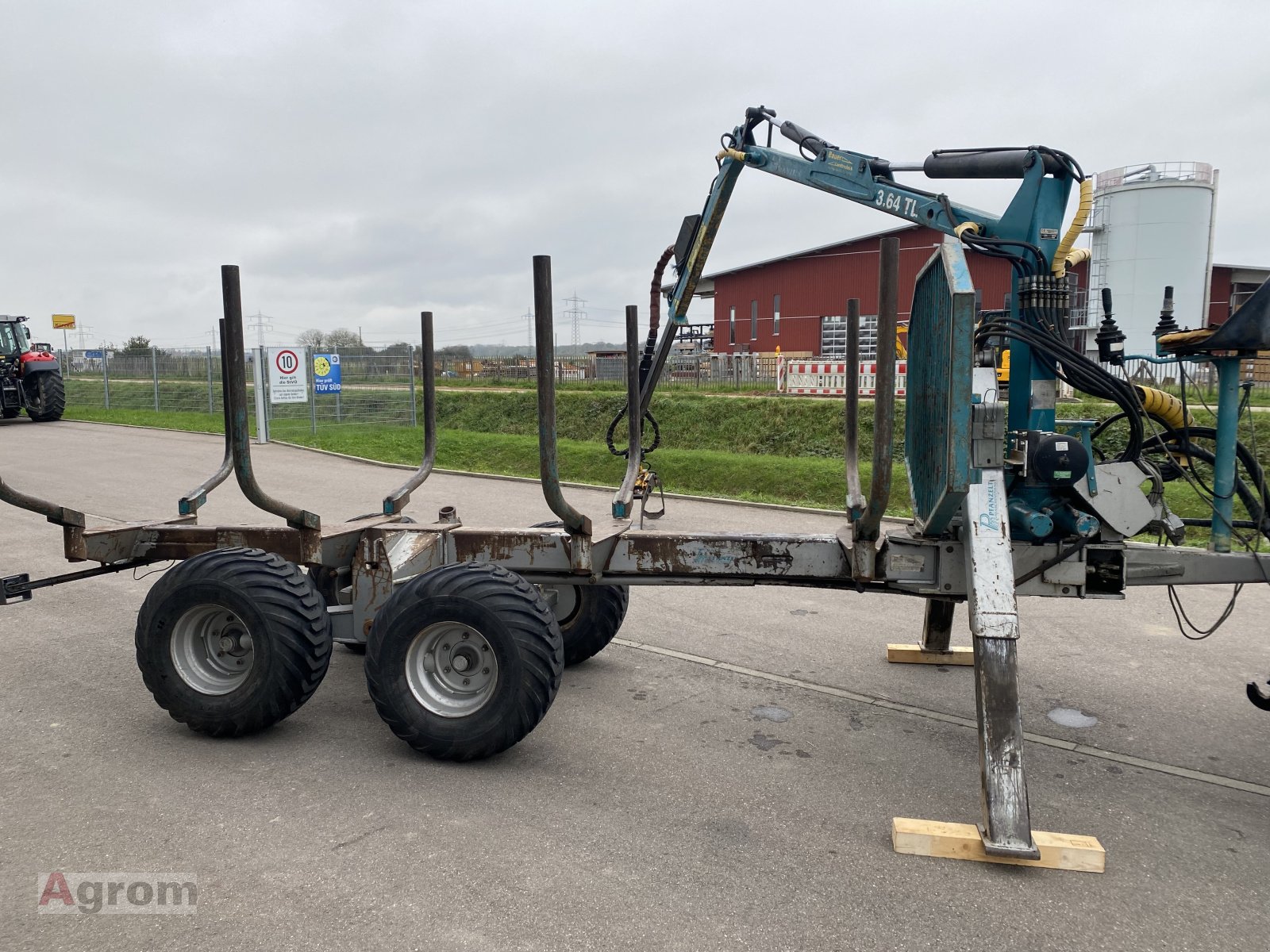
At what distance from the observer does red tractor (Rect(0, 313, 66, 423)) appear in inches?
977

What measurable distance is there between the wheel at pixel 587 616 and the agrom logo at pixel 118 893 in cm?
288

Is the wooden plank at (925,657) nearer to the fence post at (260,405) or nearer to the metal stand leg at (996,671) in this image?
the metal stand leg at (996,671)

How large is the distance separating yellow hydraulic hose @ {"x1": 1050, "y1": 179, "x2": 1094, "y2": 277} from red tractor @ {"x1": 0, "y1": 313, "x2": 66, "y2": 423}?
86.6ft

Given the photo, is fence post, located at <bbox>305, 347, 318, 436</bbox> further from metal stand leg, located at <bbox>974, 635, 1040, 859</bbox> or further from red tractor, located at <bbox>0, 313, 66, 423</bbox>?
metal stand leg, located at <bbox>974, 635, 1040, 859</bbox>

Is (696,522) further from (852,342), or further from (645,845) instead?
(645,845)

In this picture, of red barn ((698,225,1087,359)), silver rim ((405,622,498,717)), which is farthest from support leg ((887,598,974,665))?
red barn ((698,225,1087,359))

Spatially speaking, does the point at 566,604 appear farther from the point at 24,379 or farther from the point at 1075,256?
the point at 24,379

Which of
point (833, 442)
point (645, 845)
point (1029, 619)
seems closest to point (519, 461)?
point (833, 442)

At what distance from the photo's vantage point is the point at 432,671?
4867 mm

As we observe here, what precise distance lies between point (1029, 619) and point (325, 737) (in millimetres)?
5463

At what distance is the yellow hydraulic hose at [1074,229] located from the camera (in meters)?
5.03

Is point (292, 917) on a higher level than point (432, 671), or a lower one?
lower

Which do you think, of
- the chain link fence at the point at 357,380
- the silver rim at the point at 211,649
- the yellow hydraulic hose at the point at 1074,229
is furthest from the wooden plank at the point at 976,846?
the chain link fence at the point at 357,380

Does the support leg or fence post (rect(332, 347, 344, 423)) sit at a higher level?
fence post (rect(332, 347, 344, 423))
